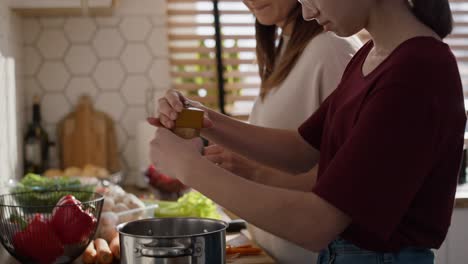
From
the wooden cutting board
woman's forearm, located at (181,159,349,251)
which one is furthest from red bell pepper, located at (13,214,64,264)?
the wooden cutting board

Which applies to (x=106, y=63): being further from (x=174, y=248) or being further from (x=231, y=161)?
(x=174, y=248)

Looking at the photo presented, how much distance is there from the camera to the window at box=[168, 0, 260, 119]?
3311 mm

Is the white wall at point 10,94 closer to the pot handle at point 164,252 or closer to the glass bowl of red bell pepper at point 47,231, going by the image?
the glass bowl of red bell pepper at point 47,231

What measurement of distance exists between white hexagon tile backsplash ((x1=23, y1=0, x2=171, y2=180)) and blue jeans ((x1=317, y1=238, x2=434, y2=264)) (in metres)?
2.14

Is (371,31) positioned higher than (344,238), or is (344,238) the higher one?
(371,31)

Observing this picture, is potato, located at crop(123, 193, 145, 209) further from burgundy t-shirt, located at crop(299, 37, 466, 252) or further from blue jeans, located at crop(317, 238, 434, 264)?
burgundy t-shirt, located at crop(299, 37, 466, 252)

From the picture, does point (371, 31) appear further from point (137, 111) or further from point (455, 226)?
point (137, 111)

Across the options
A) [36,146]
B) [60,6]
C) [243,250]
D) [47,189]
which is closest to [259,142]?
[243,250]

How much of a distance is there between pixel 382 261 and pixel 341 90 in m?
0.33

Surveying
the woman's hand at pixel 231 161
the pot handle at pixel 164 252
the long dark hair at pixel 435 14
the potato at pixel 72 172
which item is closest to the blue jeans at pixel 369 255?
the pot handle at pixel 164 252

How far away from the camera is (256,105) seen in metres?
1.95

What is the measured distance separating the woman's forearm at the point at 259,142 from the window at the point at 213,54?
1.70 meters

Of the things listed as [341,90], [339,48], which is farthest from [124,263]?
[339,48]

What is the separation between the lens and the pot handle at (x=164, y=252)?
1.20 m
